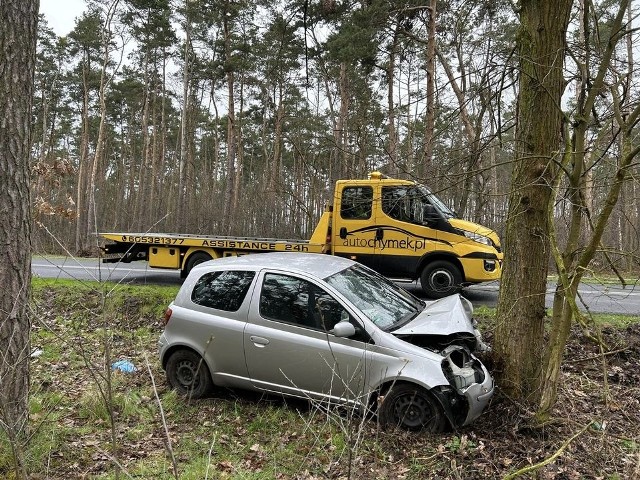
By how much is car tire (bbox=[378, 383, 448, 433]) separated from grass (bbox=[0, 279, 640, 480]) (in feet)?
0.37

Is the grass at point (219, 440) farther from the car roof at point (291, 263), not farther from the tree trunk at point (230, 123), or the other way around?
the tree trunk at point (230, 123)

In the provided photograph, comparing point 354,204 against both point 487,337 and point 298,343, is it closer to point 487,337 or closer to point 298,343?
point 487,337

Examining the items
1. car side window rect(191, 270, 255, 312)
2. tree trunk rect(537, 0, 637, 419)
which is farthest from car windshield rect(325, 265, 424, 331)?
tree trunk rect(537, 0, 637, 419)

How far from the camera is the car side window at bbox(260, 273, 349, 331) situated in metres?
4.72

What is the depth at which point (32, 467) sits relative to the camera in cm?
352

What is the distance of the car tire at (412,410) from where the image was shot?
4.15 metres

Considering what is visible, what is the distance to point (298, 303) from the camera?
4.91m

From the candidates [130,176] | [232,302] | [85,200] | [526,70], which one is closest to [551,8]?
[526,70]

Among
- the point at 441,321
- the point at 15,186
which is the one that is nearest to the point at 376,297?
the point at 441,321

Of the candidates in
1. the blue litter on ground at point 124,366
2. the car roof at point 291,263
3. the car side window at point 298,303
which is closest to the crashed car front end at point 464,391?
the car side window at point 298,303

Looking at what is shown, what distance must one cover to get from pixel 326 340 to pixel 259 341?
2.44ft

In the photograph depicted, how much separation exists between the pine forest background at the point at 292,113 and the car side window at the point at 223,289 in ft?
3.06

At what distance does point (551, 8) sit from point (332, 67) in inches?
765

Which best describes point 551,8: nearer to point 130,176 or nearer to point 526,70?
point 526,70
